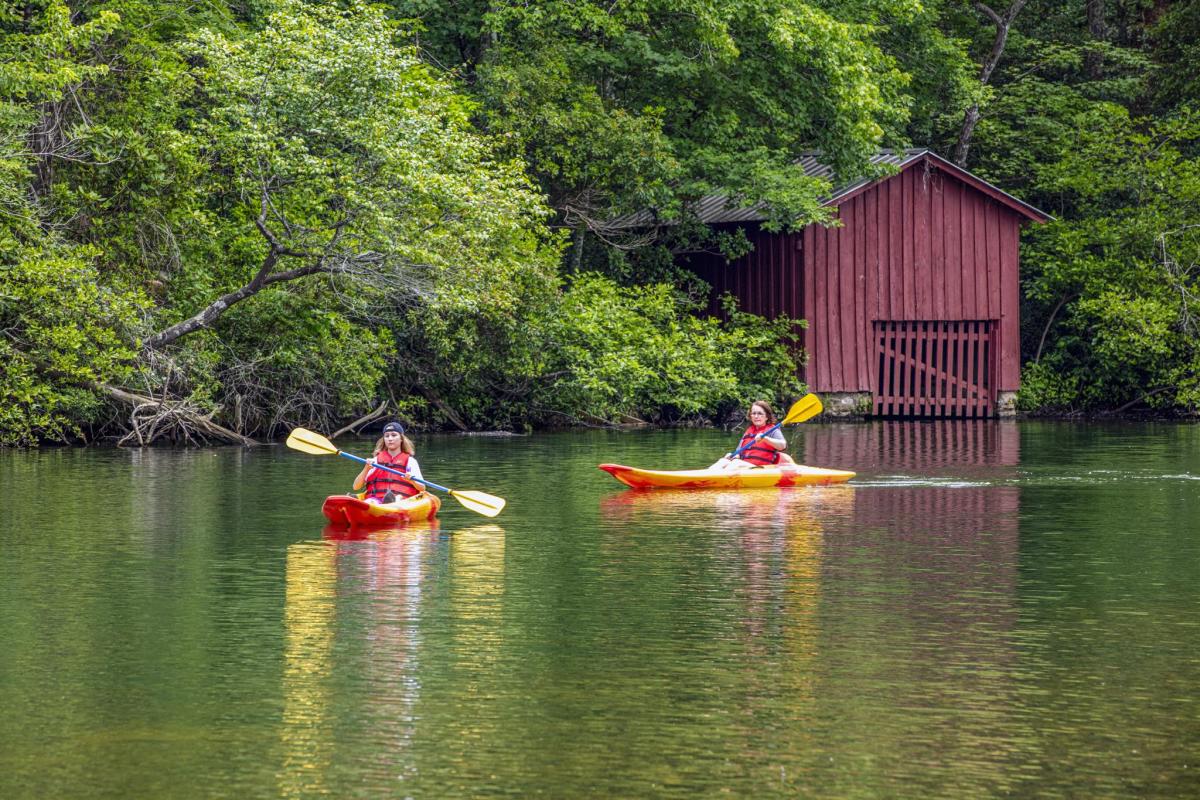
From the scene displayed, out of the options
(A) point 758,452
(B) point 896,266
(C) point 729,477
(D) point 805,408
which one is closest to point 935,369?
(B) point 896,266

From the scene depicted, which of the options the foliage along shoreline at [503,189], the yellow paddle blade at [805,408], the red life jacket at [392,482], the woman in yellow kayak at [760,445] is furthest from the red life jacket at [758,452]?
the foliage along shoreline at [503,189]

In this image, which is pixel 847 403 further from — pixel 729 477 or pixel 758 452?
pixel 729 477

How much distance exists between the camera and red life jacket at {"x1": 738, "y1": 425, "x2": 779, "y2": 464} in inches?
806

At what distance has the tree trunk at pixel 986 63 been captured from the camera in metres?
39.7

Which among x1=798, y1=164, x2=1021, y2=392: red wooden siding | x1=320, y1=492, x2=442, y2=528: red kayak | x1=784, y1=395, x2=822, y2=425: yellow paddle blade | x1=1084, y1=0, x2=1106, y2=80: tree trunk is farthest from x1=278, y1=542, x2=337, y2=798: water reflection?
x1=1084, y1=0, x2=1106, y2=80: tree trunk

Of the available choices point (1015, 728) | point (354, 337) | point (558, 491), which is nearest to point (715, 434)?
point (354, 337)

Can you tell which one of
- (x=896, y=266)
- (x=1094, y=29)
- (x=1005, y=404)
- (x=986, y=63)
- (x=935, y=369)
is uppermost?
(x=1094, y=29)

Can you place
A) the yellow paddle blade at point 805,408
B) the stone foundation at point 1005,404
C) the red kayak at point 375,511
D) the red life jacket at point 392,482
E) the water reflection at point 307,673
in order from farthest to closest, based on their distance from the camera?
the stone foundation at point 1005,404, the yellow paddle blade at point 805,408, the red life jacket at point 392,482, the red kayak at point 375,511, the water reflection at point 307,673

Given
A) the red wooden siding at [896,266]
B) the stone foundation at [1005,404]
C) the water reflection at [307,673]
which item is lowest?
the water reflection at [307,673]

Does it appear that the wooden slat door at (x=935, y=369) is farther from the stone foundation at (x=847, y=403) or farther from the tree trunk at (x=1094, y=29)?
the tree trunk at (x=1094, y=29)

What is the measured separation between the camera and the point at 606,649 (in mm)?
9398

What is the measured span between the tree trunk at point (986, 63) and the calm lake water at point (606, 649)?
896 inches

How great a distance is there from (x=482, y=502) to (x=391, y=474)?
3.00 feet

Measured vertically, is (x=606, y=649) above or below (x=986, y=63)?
below
